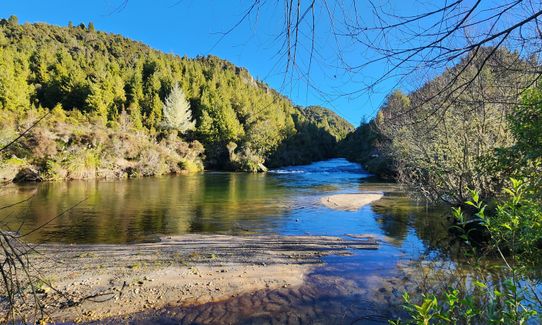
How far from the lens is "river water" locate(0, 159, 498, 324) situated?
574 centimetres

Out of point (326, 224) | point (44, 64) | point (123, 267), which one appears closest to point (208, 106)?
point (44, 64)

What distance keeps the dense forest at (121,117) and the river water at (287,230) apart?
6970 millimetres

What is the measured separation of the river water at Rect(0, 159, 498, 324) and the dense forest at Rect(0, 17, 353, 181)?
697 cm

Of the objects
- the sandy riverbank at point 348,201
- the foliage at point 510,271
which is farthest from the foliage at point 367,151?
the foliage at point 510,271

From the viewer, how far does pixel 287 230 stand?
1243cm

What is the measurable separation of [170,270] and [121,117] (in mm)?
45112

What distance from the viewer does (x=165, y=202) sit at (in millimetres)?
18594

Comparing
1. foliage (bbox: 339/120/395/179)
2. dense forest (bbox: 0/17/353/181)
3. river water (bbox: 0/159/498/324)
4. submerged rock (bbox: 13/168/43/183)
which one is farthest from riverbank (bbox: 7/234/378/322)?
foliage (bbox: 339/120/395/179)

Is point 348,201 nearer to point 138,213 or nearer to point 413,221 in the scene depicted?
point 413,221

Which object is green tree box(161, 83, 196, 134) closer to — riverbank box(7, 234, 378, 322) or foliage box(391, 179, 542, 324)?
riverbank box(7, 234, 378, 322)

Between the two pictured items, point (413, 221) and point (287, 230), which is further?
point (413, 221)

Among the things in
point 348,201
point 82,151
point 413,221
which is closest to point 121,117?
point 82,151

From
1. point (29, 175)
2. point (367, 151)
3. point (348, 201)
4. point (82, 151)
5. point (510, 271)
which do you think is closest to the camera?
point (510, 271)

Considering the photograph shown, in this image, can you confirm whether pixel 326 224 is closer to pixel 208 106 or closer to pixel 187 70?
pixel 208 106
